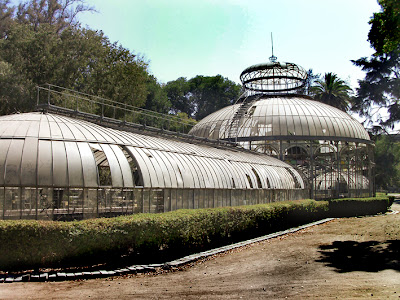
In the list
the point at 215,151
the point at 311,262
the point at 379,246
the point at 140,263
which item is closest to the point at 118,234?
the point at 140,263

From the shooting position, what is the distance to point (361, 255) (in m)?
18.8

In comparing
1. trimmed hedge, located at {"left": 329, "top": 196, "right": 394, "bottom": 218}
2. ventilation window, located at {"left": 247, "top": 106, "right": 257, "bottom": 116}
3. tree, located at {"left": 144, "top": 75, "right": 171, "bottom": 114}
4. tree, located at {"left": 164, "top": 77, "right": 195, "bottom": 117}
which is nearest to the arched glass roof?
trimmed hedge, located at {"left": 329, "top": 196, "right": 394, "bottom": 218}

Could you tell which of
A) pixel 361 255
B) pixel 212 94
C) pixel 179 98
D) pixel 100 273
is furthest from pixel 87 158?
pixel 179 98

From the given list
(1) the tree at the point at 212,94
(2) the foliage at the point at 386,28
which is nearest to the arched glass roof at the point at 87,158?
(2) the foliage at the point at 386,28

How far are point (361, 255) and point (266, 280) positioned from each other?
6579mm

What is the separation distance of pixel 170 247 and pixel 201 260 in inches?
55.4

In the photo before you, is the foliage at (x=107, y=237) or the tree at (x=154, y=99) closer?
the foliage at (x=107, y=237)

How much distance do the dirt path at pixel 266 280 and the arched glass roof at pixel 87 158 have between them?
484 cm

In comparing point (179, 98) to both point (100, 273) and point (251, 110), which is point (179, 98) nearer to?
point (251, 110)

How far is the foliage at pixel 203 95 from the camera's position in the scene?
10201 centimetres

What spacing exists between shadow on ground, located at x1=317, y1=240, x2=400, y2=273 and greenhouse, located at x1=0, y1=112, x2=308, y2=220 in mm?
7734

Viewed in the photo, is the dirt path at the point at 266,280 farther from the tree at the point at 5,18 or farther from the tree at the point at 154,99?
the tree at the point at 154,99

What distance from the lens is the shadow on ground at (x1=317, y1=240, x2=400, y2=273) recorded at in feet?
53.0

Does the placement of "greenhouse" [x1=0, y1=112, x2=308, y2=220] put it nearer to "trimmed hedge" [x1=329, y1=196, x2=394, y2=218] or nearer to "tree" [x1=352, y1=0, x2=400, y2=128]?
"trimmed hedge" [x1=329, y1=196, x2=394, y2=218]
